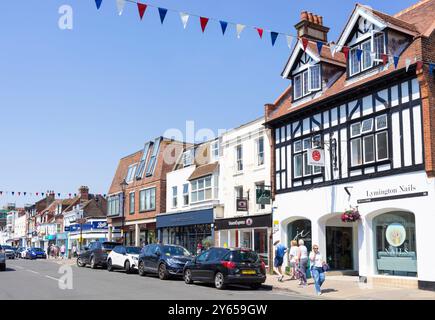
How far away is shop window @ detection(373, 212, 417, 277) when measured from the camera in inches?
741

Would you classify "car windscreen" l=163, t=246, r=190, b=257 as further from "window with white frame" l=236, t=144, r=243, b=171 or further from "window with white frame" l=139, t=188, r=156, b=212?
"window with white frame" l=139, t=188, r=156, b=212

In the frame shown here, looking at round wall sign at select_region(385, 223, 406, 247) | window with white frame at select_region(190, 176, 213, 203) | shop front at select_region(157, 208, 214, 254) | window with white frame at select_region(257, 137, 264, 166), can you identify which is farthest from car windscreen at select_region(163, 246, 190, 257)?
window with white frame at select_region(190, 176, 213, 203)

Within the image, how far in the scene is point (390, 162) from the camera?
63.6 ft

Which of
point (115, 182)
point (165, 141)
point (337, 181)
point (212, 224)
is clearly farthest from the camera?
point (115, 182)

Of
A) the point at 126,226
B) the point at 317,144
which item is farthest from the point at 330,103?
the point at 126,226

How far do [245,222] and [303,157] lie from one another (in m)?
6.37

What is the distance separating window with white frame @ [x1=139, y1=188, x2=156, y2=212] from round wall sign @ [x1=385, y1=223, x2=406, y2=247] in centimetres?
2477

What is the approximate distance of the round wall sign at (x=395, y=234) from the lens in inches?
758

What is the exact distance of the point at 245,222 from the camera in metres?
28.8

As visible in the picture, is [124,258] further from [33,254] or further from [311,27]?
[33,254]

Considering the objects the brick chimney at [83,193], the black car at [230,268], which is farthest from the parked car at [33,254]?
the black car at [230,268]

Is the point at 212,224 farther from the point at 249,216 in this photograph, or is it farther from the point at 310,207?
the point at 310,207

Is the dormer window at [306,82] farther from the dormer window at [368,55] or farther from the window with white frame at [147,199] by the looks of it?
the window with white frame at [147,199]
